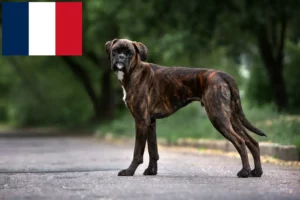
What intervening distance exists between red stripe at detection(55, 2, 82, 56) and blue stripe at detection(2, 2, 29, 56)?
572 mm

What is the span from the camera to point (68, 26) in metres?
12.8

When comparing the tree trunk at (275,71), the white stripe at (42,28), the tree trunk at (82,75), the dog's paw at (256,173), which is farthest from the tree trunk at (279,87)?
the dog's paw at (256,173)

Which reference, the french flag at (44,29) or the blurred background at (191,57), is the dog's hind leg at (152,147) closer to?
the french flag at (44,29)

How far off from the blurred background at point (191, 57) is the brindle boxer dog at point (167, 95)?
10.8ft

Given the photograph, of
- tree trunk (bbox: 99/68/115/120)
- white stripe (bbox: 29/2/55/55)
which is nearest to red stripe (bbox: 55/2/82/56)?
white stripe (bbox: 29/2/55/55)

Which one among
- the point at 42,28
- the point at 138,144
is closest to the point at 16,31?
the point at 42,28

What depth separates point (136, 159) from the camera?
9094 millimetres

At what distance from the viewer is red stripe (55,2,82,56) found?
12.8m

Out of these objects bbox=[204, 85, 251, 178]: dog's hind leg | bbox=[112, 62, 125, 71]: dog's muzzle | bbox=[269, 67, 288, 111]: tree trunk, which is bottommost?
bbox=[269, 67, 288, 111]: tree trunk

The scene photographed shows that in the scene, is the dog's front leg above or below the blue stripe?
below

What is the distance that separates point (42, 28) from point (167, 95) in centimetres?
412

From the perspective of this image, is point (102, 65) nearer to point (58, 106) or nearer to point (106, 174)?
point (58, 106)

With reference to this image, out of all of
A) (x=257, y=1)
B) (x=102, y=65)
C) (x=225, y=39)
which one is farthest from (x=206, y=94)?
(x=102, y=65)

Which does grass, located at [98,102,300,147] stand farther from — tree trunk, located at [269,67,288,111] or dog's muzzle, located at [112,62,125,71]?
dog's muzzle, located at [112,62,125,71]
